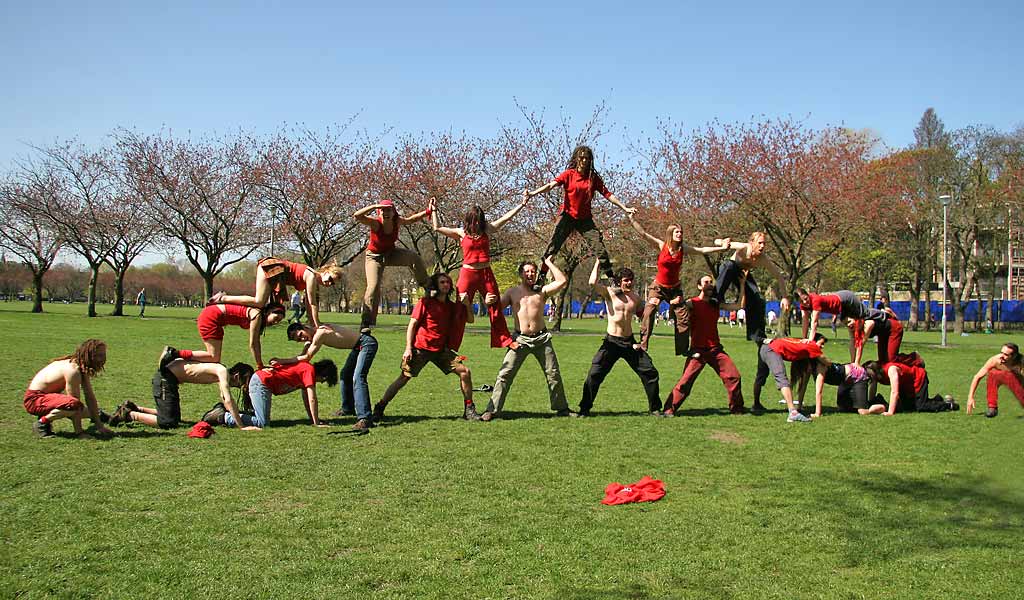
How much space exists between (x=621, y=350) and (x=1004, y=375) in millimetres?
5666

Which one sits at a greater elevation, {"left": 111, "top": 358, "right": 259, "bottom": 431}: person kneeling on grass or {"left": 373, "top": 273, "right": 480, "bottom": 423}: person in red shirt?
{"left": 373, "top": 273, "right": 480, "bottom": 423}: person in red shirt

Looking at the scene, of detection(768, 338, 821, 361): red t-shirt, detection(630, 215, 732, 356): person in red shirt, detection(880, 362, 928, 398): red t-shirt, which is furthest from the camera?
detection(880, 362, 928, 398): red t-shirt

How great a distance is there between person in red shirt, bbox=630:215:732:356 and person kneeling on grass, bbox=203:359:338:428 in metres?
4.70

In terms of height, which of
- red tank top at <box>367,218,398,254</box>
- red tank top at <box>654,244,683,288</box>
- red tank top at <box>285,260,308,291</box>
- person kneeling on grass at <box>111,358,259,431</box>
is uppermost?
red tank top at <box>367,218,398,254</box>

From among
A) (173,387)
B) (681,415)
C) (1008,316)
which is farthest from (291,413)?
(1008,316)

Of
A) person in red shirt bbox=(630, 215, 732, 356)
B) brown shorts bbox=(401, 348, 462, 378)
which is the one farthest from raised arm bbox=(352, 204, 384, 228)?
person in red shirt bbox=(630, 215, 732, 356)

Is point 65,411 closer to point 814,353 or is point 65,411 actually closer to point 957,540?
point 957,540

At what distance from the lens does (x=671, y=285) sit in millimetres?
11609

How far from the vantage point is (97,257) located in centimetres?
4688

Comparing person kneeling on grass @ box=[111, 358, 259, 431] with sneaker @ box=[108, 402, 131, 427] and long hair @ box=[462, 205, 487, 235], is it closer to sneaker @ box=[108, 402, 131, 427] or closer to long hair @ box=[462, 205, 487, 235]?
sneaker @ box=[108, 402, 131, 427]

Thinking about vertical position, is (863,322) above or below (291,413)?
above

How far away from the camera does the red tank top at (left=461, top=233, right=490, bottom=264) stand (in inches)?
432

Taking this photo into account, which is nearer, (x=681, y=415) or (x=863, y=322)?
(x=681, y=415)

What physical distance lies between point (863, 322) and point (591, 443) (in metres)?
5.82
